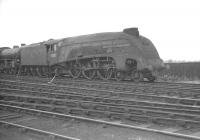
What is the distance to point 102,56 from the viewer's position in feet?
49.6

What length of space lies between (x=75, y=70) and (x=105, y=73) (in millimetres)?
2533

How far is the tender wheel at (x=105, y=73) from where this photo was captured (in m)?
15.0

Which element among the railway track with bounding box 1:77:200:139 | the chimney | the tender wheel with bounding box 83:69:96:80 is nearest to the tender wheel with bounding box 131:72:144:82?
the chimney

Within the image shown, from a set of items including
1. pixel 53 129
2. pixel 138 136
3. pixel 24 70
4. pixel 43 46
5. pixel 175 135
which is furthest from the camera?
pixel 24 70

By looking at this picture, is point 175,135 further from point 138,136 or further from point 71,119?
point 71,119

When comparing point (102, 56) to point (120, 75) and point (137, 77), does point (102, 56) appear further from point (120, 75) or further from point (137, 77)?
point (137, 77)

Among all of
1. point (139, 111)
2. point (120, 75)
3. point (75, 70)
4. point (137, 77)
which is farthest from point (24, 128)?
point (75, 70)

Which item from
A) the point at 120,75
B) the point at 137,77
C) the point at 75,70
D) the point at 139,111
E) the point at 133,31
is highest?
the point at 133,31

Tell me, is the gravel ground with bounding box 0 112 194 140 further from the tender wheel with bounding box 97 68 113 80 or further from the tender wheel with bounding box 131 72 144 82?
the tender wheel with bounding box 97 68 113 80

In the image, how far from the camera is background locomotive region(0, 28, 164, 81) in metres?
14.1

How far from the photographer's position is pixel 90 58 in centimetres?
1595

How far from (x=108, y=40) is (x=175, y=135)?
1068 centimetres

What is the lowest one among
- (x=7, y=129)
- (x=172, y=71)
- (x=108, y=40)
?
(x=7, y=129)

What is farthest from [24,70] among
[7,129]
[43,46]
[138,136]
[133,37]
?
[138,136]
